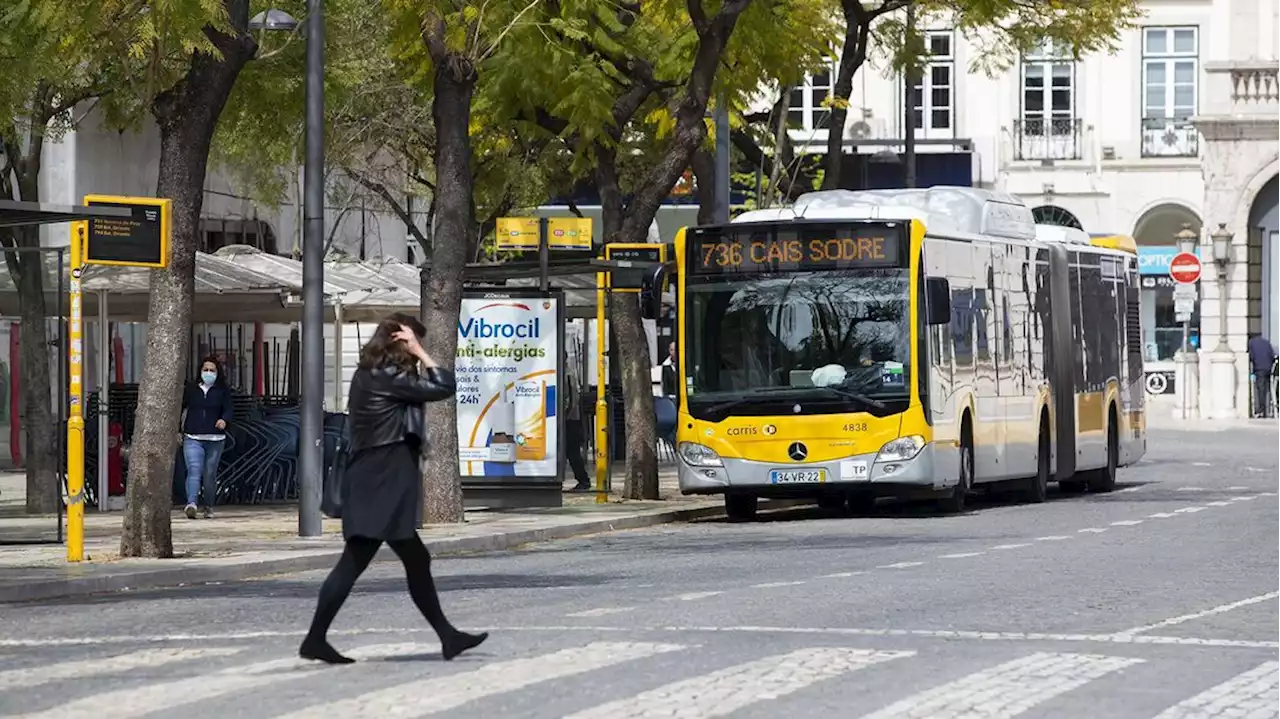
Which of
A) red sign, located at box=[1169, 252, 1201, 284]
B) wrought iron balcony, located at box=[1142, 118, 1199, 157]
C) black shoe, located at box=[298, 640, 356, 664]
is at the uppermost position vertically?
wrought iron balcony, located at box=[1142, 118, 1199, 157]

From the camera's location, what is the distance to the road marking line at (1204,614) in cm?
1411

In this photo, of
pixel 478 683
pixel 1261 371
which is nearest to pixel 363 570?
pixel 478 683

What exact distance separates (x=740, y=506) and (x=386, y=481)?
15396 millimetres

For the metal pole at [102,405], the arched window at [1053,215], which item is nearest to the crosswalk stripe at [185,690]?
the metal pole at [102,405]

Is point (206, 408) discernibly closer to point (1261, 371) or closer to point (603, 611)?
point (603, 611)

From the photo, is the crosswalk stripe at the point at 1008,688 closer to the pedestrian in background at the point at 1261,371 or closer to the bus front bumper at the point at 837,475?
the bus front bumper at the point at 837,475

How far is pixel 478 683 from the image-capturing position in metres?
11.4

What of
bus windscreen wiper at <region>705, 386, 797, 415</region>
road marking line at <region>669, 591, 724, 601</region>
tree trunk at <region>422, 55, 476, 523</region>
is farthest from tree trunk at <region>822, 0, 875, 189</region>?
road marking line at <region>669, 591, 724, 601</region>

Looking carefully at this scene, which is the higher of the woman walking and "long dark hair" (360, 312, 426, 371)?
"long dark hair" (360, 312, 426, 371)

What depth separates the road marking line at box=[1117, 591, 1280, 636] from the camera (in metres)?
14.1

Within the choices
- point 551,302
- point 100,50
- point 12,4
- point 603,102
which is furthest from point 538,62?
point 100,50

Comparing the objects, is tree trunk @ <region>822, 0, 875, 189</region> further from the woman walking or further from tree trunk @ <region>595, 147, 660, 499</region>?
the woman walking

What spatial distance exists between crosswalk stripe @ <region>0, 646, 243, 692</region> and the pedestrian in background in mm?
44601

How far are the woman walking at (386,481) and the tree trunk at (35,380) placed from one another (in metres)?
15.3
